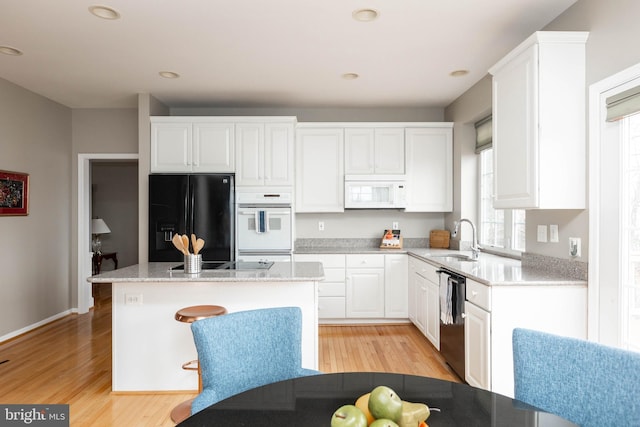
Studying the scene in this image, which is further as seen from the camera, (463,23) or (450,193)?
(450,193)

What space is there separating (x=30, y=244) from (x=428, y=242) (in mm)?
4601

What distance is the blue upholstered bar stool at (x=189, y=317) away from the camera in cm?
239

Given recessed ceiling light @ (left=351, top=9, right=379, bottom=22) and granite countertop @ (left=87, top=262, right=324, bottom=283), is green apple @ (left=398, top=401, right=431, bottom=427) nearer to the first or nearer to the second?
granite countertop @ (left=87, top=262, right=324, bottom=283)

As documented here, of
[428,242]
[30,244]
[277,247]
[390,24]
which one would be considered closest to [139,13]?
[390,24]

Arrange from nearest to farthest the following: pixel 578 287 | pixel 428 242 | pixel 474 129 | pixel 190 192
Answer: pixel 578 287, pixel 190 192, pixel 474 129, pixel 428 242

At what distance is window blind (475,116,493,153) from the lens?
4004 mm

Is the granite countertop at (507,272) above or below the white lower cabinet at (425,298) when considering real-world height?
above

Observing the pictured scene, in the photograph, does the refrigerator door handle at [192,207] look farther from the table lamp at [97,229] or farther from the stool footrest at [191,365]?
the table lamp at [97,229]

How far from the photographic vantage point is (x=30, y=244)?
4293mm

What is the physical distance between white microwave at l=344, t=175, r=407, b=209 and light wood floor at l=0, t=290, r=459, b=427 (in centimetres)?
141

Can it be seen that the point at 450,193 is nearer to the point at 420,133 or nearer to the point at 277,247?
the point at 420,133

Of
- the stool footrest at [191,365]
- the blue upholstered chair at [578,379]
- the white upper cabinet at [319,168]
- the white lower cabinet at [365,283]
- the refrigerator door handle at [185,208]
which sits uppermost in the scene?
the white upper cabinet at [319,168]

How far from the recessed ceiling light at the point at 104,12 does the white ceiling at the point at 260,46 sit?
0.04m

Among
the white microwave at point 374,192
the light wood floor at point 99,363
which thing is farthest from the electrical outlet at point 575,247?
the white microwave at point 374,192
